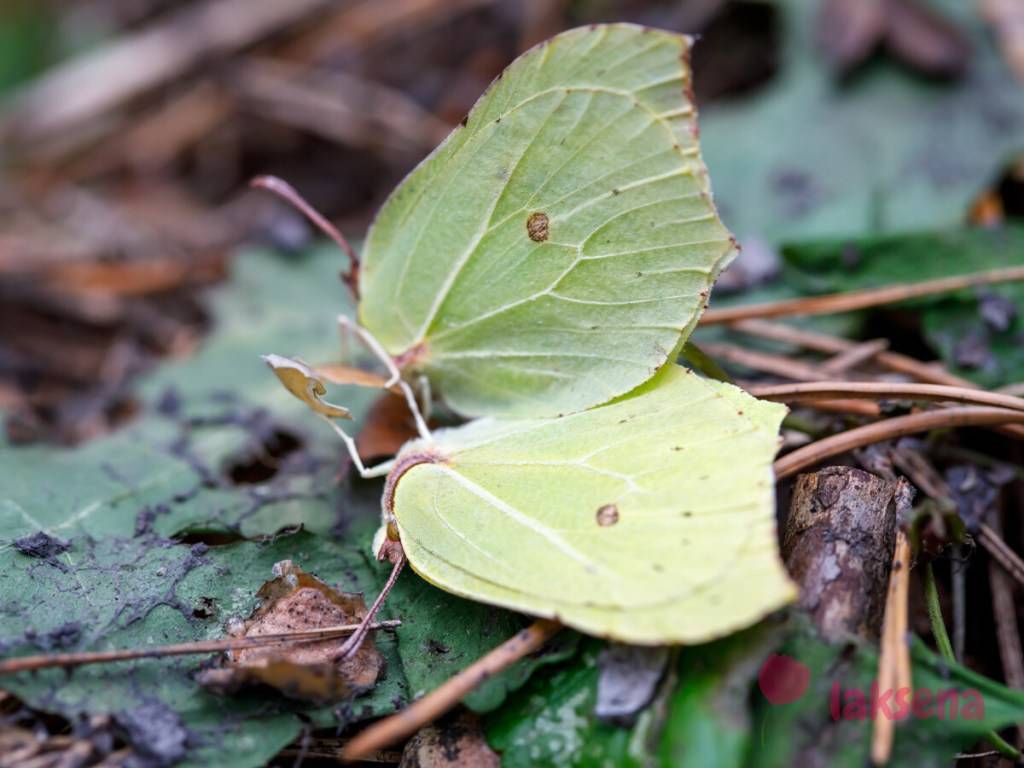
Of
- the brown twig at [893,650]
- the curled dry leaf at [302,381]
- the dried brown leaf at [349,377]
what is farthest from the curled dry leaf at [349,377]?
the brown twig at [893,650]

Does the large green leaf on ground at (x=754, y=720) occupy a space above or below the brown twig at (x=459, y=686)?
below

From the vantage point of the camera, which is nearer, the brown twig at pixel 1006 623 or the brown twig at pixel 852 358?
the brown twig at pixel 1006 623

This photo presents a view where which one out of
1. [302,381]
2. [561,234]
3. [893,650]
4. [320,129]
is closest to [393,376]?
[302,381]

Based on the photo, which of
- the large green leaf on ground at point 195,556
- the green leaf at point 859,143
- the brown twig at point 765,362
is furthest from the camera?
the green leaf at point 859,143

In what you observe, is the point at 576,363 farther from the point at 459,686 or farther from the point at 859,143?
the point at 859,143

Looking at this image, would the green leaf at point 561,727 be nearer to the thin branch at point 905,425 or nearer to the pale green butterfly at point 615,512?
the pale green butterfly at point 615,512

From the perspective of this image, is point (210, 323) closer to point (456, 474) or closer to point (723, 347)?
point (456, 474)

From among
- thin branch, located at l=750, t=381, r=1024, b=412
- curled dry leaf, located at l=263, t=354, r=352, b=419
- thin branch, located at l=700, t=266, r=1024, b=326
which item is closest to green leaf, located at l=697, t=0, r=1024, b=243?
thin branch, located at l=700, t=266, r=1024, b=326
